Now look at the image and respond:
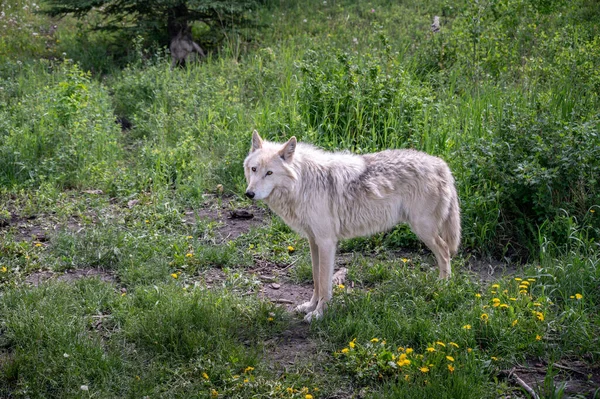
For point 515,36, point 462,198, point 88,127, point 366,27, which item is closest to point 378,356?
point 462,198

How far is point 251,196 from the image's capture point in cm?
552

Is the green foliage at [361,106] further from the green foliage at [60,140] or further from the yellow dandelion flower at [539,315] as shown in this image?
the yellow dandelion flower at [539,315]

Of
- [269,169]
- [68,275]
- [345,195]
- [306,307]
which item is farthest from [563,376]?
[68,275]

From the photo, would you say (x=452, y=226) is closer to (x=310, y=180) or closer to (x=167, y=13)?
(x=310, y=180)

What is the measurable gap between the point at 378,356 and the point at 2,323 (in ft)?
10.1

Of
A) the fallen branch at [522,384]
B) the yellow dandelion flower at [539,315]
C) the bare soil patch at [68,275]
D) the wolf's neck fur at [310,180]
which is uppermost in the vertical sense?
the wolf's neck fur at [310,180]

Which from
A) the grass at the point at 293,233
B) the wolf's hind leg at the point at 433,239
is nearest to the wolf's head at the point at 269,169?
the grass at the point at 293,233

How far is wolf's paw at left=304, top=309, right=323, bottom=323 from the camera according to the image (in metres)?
5.57

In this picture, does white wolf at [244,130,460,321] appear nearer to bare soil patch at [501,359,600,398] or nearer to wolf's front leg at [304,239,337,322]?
wolf's front leg at [304,239,337,322]

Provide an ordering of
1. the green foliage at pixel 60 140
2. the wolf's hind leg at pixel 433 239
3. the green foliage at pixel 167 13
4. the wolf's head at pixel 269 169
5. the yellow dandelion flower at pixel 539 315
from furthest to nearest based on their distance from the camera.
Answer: the green foliage at pixel 167 13
the green foliage at pixel 60 140
the wolf's hind leg at pixel 433 239
the wolf's head at pixel 269 169
the yellow dandelion flower at pixel 539 315

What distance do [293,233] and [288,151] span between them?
1.87 metres

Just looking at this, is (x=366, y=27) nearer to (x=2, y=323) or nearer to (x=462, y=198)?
(x=462, y=198)

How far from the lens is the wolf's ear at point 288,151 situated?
5629mm

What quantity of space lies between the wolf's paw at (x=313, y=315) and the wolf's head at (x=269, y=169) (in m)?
1.10
